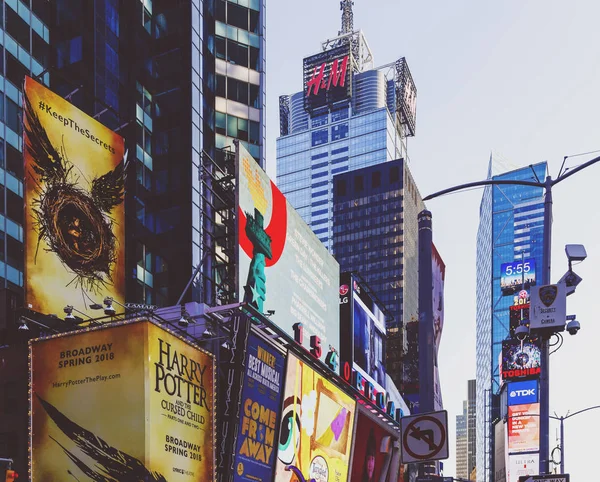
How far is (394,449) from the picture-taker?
212ft

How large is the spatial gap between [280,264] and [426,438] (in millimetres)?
36225

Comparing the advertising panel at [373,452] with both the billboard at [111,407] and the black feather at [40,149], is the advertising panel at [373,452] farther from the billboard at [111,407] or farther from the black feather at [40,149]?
the black feather at [40,149]

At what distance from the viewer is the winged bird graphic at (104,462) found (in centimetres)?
3219

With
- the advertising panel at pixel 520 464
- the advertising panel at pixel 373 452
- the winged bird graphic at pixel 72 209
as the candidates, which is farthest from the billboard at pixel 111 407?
the advertising panel at pixel 520 464

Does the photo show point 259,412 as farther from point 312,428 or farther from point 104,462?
point 104,462

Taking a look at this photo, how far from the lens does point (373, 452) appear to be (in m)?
60.0

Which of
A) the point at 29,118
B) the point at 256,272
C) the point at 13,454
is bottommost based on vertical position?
the point at 13,454

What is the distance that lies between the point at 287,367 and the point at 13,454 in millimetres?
13045

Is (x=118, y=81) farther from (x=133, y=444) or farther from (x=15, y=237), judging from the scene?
(x=133, y=444)

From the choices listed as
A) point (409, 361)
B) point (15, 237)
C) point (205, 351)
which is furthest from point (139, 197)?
point (409, 361)

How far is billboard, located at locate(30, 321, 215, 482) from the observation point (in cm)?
3244

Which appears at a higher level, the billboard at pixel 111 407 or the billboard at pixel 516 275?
the billboard at pixel 516 275

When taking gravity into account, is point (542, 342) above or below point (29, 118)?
below

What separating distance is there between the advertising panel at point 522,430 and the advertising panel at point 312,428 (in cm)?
9242
